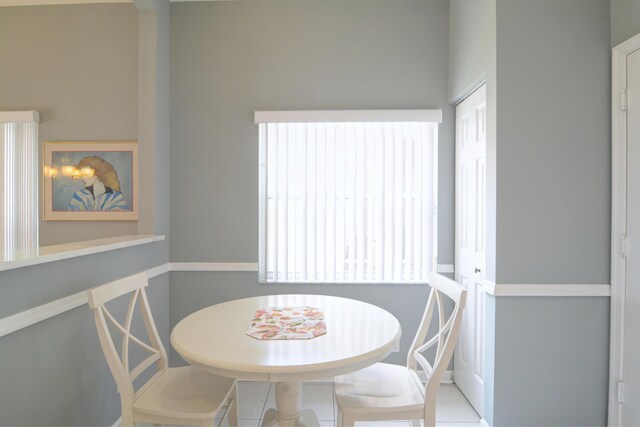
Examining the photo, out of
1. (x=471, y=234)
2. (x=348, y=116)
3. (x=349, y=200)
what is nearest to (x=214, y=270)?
(x=349, y=200)

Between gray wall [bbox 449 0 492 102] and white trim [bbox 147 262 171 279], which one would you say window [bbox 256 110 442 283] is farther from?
white trim [bbox 147 262 171 279]

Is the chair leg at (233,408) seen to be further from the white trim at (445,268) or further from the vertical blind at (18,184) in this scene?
the vertical blind at (18,184)

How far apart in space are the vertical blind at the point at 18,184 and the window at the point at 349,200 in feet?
6.22

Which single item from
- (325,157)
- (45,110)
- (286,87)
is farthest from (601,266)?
(45,110)

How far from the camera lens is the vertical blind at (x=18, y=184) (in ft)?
10.00

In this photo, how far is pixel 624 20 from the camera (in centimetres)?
196

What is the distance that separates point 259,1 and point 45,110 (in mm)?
1947

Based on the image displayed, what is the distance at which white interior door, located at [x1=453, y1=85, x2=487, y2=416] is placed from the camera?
7.84ft

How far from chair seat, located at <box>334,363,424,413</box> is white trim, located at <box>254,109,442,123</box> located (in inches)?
69.1

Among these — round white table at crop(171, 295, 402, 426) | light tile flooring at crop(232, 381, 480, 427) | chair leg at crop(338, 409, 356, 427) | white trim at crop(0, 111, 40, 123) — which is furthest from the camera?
white trim at crop(0, 111, 40, 123)

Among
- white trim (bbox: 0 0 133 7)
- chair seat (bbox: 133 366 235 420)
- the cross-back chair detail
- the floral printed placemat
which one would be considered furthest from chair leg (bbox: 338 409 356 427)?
white trim (bbox: 0 0 133 7)

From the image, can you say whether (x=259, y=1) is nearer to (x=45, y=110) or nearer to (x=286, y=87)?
(x=286, y=87)

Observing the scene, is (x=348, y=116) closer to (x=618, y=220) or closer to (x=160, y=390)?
(x=618, y=220)

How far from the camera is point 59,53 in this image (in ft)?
10.00
